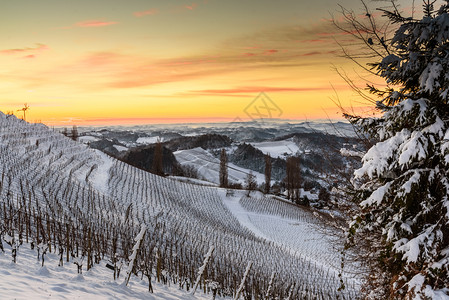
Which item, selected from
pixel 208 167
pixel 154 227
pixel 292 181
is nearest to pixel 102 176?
pixel 154 227

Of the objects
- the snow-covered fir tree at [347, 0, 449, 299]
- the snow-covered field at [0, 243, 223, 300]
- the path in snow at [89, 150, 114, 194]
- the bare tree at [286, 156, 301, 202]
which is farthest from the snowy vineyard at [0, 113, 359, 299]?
the bare tree at [286, 156, 301, 202]

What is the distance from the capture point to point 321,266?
22.3 m

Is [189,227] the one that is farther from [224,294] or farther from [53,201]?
[224,294]

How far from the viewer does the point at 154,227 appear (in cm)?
1994

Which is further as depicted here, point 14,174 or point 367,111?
point 14,174

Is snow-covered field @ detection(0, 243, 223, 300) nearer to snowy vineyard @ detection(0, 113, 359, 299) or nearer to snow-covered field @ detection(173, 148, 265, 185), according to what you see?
snowy vineyard @ detection(0, 113, 359, 299)

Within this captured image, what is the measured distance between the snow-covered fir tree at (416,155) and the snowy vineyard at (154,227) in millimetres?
2790

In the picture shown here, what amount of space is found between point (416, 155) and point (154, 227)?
57.6ft

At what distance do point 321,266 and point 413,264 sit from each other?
18.3 metres

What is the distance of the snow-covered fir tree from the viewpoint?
504 centimetres

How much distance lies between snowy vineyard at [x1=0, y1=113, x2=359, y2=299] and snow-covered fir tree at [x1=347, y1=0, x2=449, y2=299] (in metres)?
2.79

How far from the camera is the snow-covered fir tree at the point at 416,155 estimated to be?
5.04m

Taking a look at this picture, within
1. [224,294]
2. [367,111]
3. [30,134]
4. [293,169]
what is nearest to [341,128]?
[367,111]

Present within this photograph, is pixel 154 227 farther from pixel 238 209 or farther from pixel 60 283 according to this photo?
pixel 238 209
